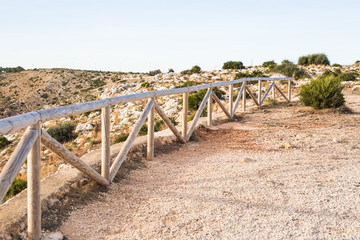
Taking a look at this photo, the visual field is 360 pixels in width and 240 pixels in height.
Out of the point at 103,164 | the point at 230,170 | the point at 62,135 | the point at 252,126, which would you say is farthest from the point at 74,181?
the point at 62,135

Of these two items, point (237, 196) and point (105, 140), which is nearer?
point (237, 196)

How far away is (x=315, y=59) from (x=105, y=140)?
41379 mm

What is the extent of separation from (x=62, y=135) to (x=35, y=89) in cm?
5251

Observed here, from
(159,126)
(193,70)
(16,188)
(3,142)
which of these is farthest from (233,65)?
(16,188)

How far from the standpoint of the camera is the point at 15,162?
2.35 meters

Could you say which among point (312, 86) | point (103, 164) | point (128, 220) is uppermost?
point (312, 86)

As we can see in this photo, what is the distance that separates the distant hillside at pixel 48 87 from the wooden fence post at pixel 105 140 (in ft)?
155

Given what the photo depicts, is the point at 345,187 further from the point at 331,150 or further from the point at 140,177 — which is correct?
the point at 140,177

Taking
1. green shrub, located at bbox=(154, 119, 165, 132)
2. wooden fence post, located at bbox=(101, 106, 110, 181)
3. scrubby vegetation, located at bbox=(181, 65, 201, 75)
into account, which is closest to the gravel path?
wooden fence post, located at bbox=(101, 106, 110, 181)

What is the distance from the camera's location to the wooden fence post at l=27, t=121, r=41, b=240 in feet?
8.77

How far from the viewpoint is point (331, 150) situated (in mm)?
5934

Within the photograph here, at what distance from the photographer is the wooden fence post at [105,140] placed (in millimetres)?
3910

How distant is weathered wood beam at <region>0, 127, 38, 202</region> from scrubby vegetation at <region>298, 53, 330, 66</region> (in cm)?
4230

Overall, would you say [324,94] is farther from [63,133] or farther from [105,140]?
[63,133]
